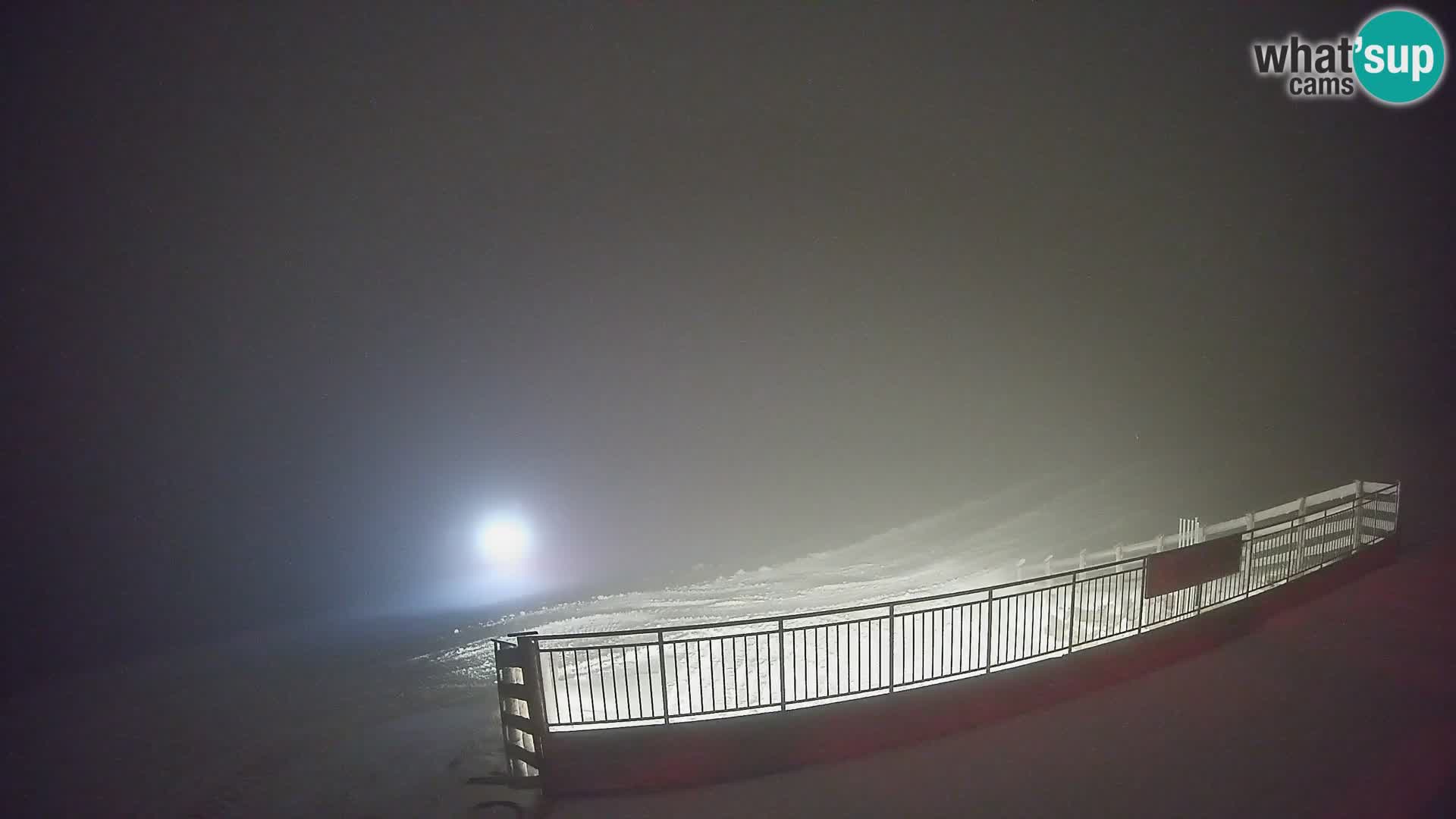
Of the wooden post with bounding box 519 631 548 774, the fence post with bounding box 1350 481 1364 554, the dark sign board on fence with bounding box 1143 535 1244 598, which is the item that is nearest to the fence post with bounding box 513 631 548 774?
the wooden post with bounding box 519 631 548 774

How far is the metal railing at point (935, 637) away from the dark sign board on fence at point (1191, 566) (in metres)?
0.19

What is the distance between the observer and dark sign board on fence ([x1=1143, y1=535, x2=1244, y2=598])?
737 centimetres

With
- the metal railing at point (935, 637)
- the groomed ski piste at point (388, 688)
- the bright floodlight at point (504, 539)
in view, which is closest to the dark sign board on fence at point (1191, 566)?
the metal railing at point (935, 637)

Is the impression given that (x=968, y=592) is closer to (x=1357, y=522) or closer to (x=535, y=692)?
(x=535, y=692)

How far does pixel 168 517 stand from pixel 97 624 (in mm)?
10893

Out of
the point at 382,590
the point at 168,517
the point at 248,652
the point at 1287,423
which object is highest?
the point at 1287,423

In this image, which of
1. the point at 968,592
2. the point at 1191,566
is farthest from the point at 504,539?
the point at 1191,566

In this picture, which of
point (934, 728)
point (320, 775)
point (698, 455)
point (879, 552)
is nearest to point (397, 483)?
point (698, 455)

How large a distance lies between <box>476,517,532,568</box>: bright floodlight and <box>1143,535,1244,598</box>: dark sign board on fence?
4442 cm

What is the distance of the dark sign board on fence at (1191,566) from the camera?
290 inches

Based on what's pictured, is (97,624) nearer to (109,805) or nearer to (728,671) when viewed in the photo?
(109,805)

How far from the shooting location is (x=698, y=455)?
4928cm

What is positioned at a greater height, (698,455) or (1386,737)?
(1386,737)

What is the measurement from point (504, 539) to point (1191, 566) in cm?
4866
